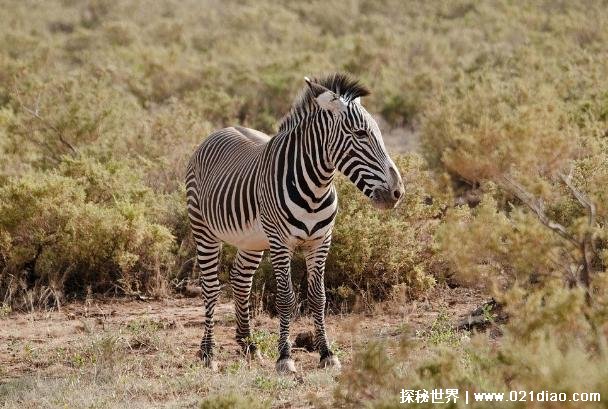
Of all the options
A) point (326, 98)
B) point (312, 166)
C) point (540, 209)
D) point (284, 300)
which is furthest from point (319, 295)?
point (540, 209)

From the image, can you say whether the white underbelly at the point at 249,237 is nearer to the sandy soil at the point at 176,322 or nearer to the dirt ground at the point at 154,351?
the dirt ground at the point at 154,351

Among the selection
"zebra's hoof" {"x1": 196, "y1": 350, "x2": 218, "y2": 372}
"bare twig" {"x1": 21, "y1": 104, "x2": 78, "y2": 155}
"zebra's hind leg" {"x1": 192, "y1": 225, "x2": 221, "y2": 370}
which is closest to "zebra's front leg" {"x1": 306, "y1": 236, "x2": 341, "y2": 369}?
"zebra's hoof" {"x1": 196, "y1": 350, "x2": 218, "y2": 372}

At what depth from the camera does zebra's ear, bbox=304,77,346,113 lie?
695 cm

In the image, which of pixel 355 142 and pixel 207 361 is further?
pixel 207 361

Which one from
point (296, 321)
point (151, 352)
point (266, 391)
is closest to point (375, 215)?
point (296, 321)

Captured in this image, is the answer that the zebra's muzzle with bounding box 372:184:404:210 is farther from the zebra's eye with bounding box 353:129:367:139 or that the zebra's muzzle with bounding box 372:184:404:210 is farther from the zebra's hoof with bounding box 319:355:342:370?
the zebra's hoof with bounding box 319:355:342:370

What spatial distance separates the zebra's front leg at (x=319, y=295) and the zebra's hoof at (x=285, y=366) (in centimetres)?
25

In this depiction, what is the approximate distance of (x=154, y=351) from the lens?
809cm

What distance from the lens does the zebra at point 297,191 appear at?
6.77 metres

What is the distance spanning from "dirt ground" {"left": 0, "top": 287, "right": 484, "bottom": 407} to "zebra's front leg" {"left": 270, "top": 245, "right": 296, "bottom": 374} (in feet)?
0.41

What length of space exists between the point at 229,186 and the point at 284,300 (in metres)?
1.17

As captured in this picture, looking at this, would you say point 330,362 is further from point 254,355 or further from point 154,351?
point 154,351

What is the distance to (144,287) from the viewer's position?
9.96 metres

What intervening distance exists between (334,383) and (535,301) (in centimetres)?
217
